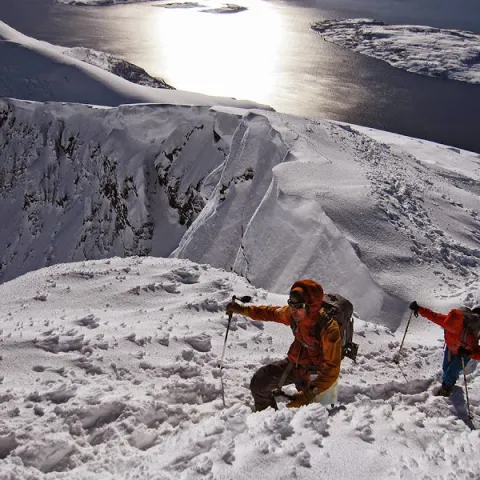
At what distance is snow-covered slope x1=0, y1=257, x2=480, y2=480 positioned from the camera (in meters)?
4.54

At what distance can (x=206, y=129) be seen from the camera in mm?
22375

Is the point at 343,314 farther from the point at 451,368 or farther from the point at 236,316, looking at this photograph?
the point at 236,316

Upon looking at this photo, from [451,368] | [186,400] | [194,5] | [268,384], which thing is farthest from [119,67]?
[194,5]

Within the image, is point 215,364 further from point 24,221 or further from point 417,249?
point 24,221

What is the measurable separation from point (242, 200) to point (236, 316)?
830 centimetres

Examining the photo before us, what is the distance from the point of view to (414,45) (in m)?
105

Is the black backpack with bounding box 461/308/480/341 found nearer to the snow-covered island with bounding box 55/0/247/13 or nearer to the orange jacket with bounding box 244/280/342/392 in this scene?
the orange jacket with bounding box 244/280/342/392

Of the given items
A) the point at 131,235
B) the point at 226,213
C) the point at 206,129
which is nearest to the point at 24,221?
the point at 131,235

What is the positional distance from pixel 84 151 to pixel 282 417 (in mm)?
25362

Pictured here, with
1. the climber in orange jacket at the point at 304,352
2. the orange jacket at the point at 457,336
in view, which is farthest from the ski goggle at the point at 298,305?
the orange jacket at the point at 457,336

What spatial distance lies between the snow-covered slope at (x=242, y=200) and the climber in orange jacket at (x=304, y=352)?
4.39 metres

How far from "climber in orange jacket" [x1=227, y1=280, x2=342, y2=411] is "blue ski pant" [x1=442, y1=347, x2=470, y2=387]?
2.37 metres

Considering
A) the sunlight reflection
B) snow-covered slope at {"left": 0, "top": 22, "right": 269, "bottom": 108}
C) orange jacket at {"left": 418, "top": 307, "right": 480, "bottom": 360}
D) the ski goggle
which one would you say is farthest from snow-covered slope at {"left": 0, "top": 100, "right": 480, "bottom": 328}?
the sunlight reflection

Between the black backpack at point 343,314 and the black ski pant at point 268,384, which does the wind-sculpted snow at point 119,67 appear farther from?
the black ski pant at point 268,384
